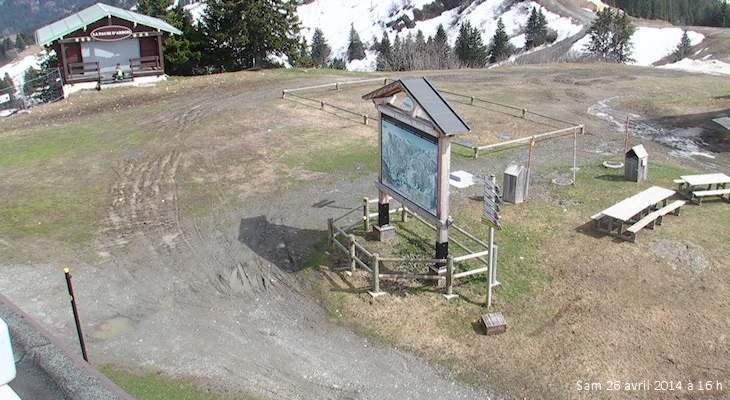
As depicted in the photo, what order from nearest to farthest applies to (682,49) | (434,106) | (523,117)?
(434,106) < (523,117) < (682,49)

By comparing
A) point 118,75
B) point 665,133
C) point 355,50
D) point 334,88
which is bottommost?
point 665,133

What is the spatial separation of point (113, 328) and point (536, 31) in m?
79.5

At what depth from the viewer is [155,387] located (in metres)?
9.31

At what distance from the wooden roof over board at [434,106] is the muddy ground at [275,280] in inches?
135

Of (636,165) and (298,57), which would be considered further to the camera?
(298,57)

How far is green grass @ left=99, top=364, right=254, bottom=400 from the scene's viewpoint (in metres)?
9.12

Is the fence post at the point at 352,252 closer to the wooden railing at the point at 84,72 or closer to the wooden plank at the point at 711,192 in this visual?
the wooden plank at the point at 711,192

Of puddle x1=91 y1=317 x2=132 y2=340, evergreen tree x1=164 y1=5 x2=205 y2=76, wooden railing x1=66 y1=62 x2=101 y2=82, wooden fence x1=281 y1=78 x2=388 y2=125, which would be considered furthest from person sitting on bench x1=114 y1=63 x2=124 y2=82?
puddle x1=91 y1=317 x2=132 y2=340

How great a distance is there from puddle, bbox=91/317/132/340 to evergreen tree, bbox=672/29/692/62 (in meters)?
67.3

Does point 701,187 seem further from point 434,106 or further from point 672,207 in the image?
point 434,106

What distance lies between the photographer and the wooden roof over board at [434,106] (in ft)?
36.2

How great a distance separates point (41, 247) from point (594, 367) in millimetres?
12358

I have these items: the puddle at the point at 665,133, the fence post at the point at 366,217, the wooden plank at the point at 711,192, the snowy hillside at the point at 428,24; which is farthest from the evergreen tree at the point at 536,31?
the fence post at the point at 366,217

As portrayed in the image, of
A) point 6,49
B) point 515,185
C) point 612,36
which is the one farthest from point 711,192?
point 6,49
